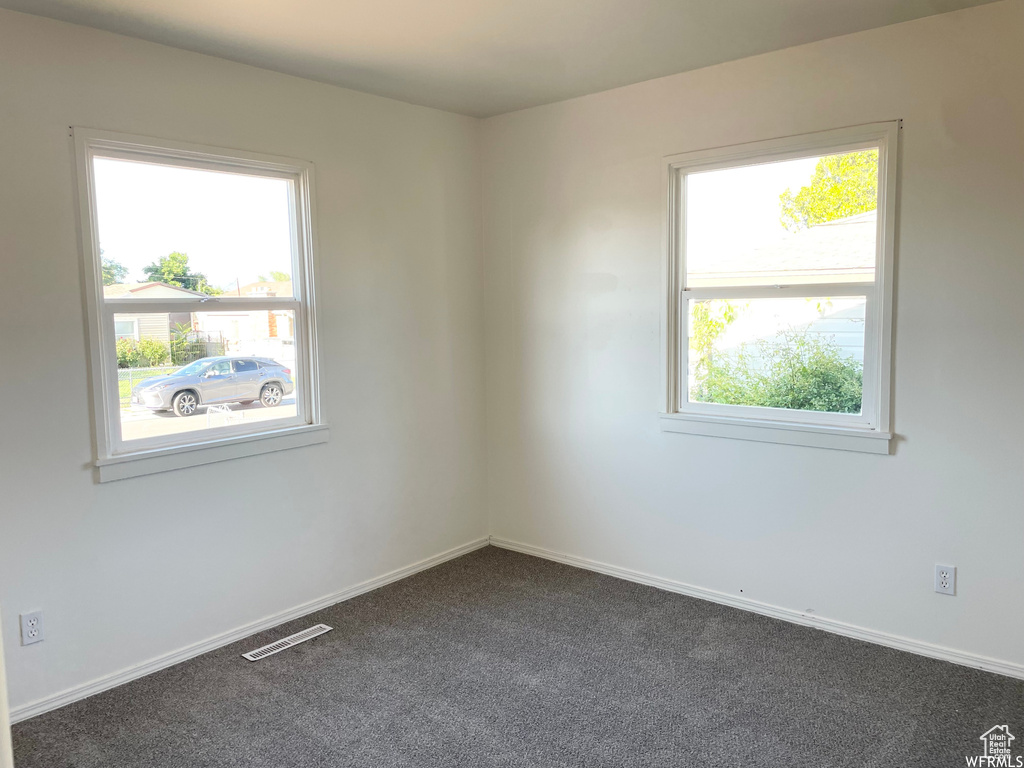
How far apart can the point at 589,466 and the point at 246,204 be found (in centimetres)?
226

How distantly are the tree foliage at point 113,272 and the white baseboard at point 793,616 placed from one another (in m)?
2.66

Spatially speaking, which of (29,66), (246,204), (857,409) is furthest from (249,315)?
(857,409)

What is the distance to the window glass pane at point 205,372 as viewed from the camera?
3.05 metres

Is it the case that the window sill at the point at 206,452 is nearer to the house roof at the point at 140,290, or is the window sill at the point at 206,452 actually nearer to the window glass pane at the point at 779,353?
the house roof at the point at 140,290

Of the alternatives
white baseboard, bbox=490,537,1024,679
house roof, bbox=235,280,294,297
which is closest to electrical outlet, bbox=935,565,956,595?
white baseboard, bbox=490,537,1024,679

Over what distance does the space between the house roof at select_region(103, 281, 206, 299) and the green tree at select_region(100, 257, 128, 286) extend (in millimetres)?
18

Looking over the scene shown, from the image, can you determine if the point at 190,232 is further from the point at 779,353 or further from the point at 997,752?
the point at 997,752

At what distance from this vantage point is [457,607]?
12.2ft

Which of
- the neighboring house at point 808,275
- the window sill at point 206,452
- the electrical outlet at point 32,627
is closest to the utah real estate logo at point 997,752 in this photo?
the neighboring house at point 808,275

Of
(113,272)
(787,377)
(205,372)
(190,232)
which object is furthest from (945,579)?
(113,272)

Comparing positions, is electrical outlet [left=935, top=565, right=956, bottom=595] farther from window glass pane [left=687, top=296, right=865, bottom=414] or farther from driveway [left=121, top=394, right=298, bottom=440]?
driveway [left=121, top=394, right=298, bottom=440]

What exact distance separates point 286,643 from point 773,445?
244cm

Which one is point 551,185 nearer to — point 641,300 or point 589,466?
point 641,300

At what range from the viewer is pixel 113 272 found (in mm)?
2969
